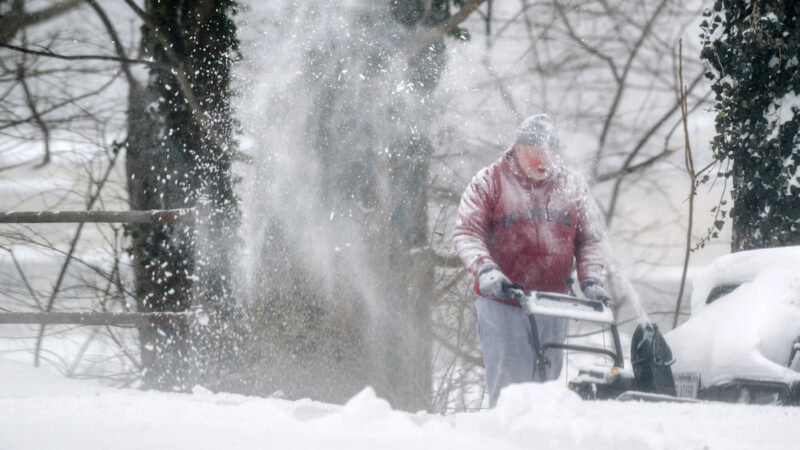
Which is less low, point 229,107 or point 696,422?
point 229,107

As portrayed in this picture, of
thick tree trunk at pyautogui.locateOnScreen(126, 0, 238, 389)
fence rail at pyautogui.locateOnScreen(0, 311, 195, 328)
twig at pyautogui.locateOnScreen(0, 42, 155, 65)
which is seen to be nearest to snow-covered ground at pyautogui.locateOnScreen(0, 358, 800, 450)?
fence rail at pyautogui.locateOnScreen(0, 311, 195, 328)

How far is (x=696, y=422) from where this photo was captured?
2.55 meters

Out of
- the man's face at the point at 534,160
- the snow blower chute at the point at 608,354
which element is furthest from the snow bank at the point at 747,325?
the man's face at the point at 534,160

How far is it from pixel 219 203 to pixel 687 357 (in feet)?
12.9

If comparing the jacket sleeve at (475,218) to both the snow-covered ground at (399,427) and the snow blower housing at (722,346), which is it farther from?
the snow-covered ground at (399,427)

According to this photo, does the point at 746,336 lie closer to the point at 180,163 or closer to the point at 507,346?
the point at 507,346

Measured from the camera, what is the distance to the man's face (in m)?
3.70

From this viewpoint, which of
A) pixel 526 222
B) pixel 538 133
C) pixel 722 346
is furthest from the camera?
pixel 526 222

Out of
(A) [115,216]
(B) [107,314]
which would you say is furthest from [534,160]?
(B) [107,314]

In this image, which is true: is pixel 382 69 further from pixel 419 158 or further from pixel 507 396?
pixel 507 396

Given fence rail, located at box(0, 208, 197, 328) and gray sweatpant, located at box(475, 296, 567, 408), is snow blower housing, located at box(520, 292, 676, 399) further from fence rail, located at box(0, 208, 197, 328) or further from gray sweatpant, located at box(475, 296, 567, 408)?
fence rail, located at box(0, 208, 197, 328)

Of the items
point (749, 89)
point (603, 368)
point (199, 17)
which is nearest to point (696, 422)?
point (603, 368)

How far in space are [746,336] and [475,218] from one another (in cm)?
133

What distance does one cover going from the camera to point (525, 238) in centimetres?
377
